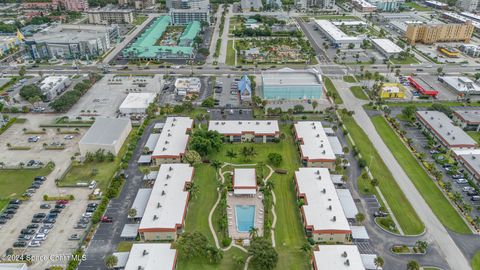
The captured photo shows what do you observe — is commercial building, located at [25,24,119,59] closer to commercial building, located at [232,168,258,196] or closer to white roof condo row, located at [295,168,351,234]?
commercial building, located at [232,168,258,196]

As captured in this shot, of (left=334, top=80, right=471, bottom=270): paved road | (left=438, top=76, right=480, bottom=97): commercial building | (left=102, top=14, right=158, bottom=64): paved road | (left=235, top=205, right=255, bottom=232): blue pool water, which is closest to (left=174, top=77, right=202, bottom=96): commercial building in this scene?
(left=102, top=14, right=158, bottom=64): paved road

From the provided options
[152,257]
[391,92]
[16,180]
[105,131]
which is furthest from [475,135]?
[16,180]

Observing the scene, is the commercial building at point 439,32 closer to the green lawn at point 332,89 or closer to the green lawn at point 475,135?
the green lawn at point 332,89

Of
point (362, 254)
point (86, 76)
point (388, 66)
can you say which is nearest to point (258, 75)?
point (388, 66)

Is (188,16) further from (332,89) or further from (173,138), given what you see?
(173,138)

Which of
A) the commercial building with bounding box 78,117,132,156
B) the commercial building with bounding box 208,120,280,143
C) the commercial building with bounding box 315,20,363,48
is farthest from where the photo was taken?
the commercial building with bounding box 315,20,363,48

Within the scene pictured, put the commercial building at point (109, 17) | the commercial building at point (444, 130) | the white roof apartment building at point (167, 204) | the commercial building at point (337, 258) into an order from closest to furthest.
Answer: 1. the commercial building at point (337, 258)
2. the white roof apartment building at point (167, 204)
3. the commercial building at point (444, 130)
4. the commercial building at point (109, 17)

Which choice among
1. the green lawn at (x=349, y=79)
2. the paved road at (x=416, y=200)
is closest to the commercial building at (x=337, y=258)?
the paved road at (x=416, y=200)
